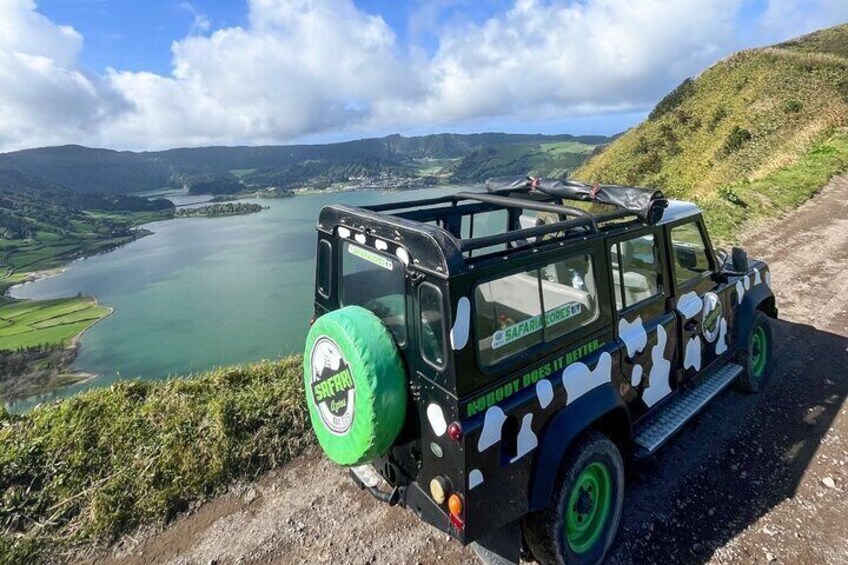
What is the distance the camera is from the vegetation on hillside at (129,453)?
390cm

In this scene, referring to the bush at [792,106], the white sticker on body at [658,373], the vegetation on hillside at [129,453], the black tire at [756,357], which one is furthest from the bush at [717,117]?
the vegetation on hillside at [129,453]

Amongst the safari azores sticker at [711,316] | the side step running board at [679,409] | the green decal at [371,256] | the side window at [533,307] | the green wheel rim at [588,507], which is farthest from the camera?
the safari azores sticker at [711,316]

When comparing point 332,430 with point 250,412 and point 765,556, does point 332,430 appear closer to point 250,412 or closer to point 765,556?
point 250,412

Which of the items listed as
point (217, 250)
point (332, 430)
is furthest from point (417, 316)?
point (217, 250)

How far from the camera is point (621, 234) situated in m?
3.83

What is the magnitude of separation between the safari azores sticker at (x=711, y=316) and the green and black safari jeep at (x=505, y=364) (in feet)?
0.99

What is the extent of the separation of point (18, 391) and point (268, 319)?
741 inches

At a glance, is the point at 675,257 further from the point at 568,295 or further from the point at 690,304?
the point at 568,295

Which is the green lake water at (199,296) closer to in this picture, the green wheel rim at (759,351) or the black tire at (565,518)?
the green wheel rim at (759,351)

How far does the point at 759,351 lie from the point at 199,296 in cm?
5400

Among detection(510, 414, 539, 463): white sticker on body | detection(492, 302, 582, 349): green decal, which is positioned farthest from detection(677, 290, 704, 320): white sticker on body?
detection(510, 414, 539, 463): white sticker on body

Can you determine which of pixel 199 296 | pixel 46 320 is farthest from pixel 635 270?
pixel 46 320

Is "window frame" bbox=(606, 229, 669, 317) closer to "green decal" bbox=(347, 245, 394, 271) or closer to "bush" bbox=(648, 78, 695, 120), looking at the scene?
"green decal" bbox=(347, 245, 394, 271)

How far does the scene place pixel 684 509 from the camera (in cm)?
410
